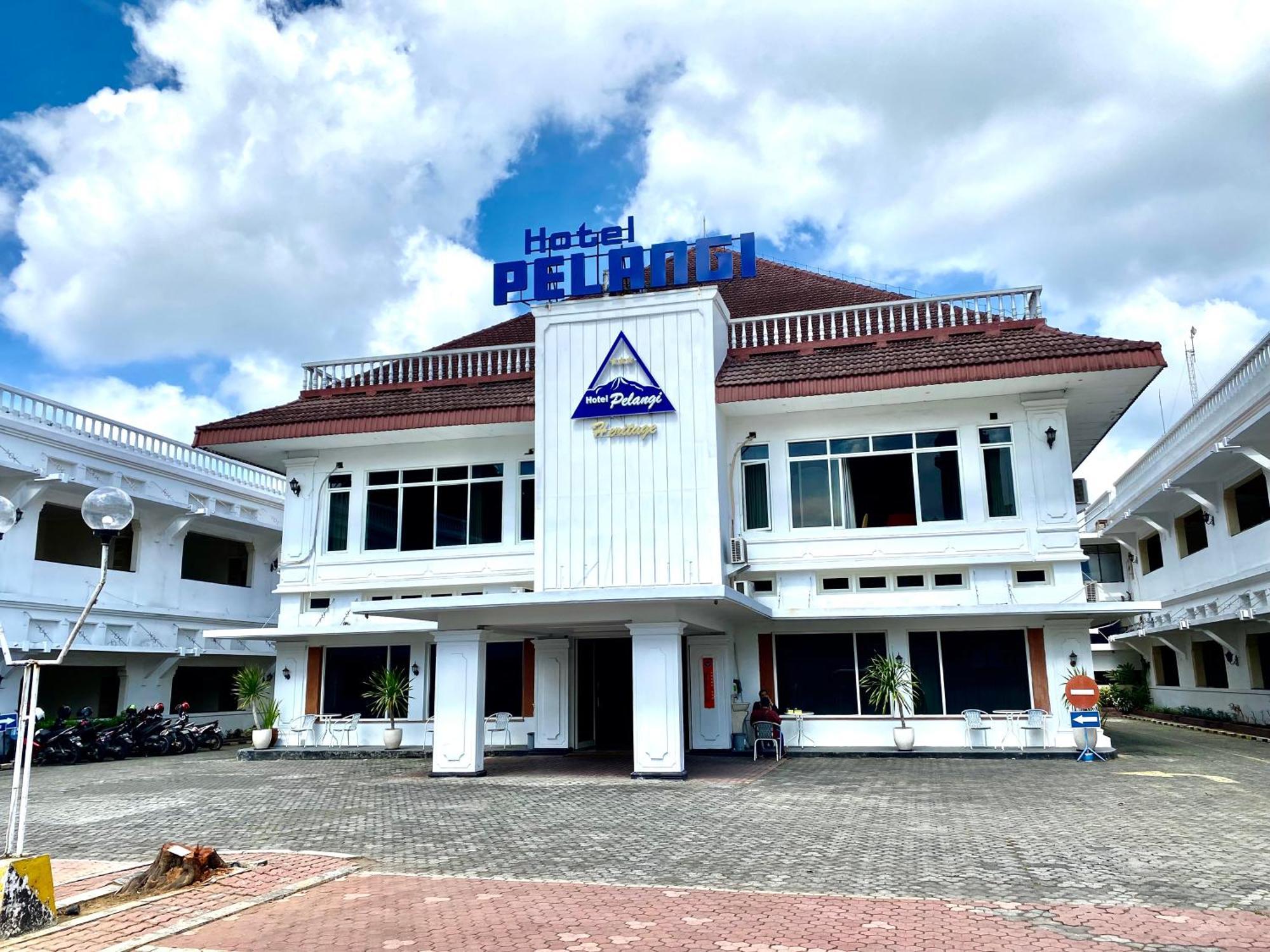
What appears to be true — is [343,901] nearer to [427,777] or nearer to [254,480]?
[427,777]

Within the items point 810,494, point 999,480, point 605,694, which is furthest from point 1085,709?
point 605,694

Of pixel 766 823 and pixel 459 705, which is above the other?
pixel 459 705

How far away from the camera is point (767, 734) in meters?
15.3

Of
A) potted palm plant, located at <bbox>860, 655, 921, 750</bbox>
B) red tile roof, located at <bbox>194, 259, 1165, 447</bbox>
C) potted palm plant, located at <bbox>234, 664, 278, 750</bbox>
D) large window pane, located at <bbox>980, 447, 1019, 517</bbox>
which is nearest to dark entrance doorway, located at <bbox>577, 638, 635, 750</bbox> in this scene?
potted palm plant, located at <bbox>860, 655, 921, 750</bbox>

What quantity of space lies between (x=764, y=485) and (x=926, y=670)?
A: 411 centimetres

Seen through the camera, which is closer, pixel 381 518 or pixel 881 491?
pixel 881 491

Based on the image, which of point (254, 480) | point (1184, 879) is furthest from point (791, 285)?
point (1184, 879)

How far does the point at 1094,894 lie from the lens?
6.16 meters

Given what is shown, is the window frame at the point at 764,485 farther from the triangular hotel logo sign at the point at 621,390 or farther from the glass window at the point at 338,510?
the glass window at the point at 338,510

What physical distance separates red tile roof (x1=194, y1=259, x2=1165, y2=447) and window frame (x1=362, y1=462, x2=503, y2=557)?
1.34 meters

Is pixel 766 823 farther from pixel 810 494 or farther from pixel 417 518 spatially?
pixel 417 518

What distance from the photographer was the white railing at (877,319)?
1648cm

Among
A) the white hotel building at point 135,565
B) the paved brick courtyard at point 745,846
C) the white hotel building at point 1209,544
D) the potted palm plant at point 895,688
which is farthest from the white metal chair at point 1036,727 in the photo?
the white hotel building at point 135,565

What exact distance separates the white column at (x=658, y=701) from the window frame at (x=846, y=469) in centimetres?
417
